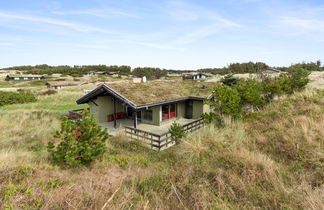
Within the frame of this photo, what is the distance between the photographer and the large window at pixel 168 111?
1617 centimetres

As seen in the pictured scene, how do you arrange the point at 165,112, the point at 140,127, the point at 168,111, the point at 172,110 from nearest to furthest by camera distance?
the point at 140,127
the point at 165,112
the point at 168,111
the point at 172,110

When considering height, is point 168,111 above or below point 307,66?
below

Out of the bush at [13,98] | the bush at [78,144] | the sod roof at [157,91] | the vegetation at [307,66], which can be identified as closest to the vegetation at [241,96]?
the sod roof at [157,91]

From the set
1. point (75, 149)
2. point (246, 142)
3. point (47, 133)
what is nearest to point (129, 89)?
point (47, 133)

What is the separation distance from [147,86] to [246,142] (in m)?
11.7

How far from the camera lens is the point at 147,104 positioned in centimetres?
1337

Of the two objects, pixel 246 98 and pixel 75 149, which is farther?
pixel 246 98

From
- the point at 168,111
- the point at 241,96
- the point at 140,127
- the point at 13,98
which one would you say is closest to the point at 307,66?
the point at 241,96

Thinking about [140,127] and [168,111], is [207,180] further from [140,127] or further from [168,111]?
[168,111]

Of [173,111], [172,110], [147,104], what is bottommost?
[173,111]

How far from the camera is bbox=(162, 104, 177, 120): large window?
16.2 meters

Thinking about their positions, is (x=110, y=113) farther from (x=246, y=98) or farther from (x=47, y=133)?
(x=246, y=98)

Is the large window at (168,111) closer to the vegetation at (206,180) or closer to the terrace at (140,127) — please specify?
the terrace at (140,127)

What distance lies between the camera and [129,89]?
597 inches
